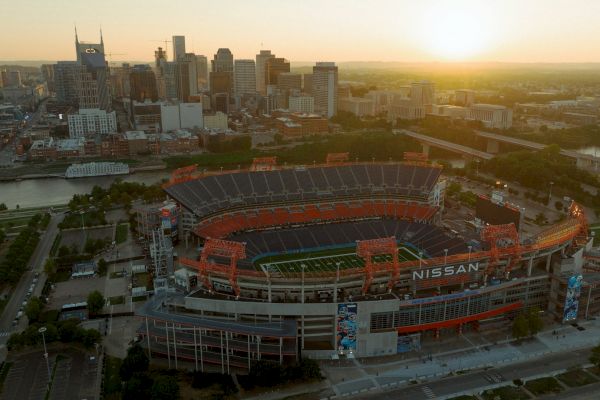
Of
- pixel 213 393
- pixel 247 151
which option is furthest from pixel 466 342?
pixel 247 151

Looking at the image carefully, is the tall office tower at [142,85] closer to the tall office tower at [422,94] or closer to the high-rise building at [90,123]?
the high-rise building at [90,123]

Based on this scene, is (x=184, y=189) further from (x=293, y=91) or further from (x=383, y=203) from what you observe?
(x=293, y=91)

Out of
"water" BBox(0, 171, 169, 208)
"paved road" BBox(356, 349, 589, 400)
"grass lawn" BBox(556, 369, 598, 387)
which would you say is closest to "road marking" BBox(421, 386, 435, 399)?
"paved road" BBox(356, 349, 589, 400)

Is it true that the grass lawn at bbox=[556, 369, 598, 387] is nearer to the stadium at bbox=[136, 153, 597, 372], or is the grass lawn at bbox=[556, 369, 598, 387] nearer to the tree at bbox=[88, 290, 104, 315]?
the stadium at bbox=[136, 153, 597, 372]

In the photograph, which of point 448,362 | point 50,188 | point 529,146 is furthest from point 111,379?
point 529,146

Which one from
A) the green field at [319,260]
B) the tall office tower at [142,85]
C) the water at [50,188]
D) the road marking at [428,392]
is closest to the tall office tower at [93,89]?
the tall office tower at [142,85]

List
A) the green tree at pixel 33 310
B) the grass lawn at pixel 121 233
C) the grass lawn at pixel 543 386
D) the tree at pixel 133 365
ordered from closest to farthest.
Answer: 1. the grass lawn at pixel 543 386
2. the tree at pixel 133 365
3. the green tree at pixel 33 310
4. the grass lawn at pixel 121 233
